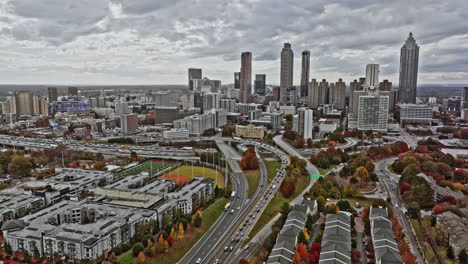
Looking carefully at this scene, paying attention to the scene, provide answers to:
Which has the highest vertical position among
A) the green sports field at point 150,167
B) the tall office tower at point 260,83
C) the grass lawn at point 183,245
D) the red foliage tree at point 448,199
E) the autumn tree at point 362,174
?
the tall office tower at point 260,83

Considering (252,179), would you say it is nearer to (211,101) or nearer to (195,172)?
(195,172)

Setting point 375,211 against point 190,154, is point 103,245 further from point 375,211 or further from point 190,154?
point 190,154

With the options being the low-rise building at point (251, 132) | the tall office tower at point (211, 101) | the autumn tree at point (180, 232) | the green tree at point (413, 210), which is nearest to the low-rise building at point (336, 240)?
the green tree at point (413, 210)

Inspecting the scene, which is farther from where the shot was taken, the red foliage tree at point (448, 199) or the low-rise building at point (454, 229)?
the red foliage tree at point (448, 199)

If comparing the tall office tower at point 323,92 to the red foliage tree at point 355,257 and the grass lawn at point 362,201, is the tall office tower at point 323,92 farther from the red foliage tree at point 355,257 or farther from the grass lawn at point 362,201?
the red foliage tree at point 355,257

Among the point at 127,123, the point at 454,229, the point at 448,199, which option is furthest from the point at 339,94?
the point at 454,229

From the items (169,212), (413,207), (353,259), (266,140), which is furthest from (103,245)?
(266,140)

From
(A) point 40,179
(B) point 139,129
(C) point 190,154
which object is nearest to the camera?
(A) point 40,179
